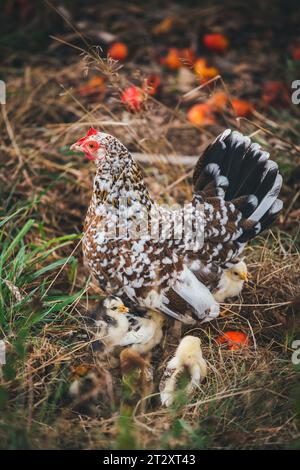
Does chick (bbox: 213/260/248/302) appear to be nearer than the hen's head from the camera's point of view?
No

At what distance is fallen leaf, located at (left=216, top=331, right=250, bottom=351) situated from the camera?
287 centimetres

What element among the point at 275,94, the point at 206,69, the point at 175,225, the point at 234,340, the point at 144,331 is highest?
the point at 206,69

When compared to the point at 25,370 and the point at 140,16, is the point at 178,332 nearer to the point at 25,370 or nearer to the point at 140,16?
the point at 25,370

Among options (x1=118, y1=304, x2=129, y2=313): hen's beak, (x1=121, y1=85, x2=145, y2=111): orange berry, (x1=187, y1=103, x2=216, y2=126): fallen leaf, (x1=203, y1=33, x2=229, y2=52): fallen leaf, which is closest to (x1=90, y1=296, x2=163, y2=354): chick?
(x1=118, y1=304, x2=129, y2=313): hen's beak

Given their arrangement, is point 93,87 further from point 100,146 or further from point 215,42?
point 100,146

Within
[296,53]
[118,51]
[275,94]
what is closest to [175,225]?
[275,94]

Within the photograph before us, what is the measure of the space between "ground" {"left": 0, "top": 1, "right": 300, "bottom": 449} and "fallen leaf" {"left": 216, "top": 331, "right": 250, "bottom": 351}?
0.03 metres

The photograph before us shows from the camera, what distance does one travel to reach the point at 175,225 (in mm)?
2852

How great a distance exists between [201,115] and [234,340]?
6.70 feet

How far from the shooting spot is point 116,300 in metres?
2.79

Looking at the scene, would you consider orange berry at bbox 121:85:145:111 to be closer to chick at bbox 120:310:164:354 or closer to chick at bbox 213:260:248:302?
chick at bbox 213:260:248:302

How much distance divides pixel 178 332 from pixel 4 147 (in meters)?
1.86

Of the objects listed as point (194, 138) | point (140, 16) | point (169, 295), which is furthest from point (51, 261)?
point (140, 16)

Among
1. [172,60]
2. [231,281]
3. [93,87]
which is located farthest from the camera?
[172,60]
